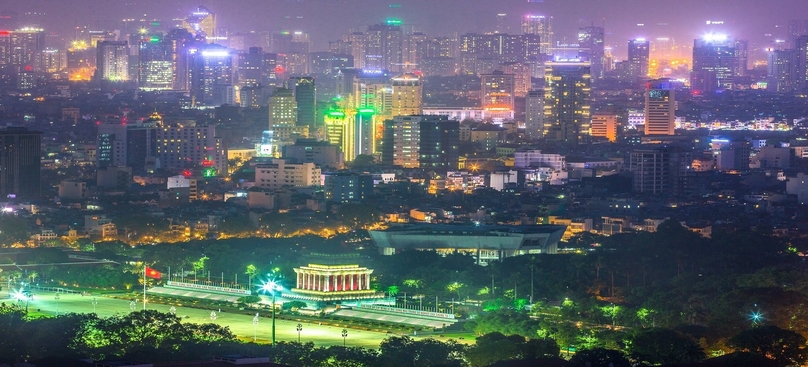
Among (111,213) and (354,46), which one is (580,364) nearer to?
(111,213)

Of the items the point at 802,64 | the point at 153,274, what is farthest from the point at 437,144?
the point at 802,64

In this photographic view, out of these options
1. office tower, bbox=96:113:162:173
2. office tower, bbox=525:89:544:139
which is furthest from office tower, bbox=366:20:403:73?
office tower, bbox=96:113:162:173

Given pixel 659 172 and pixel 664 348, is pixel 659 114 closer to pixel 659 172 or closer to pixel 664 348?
pixel 659 172

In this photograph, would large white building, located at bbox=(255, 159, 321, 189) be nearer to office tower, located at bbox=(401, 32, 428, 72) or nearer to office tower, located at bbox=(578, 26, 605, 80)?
office tower, located at bbox=(401, 32, 428, 72)

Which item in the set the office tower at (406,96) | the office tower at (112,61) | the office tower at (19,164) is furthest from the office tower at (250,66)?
the office tower at (19,164)

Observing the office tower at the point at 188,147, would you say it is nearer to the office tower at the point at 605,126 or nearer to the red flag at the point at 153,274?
the office tower at the point at 605,126
